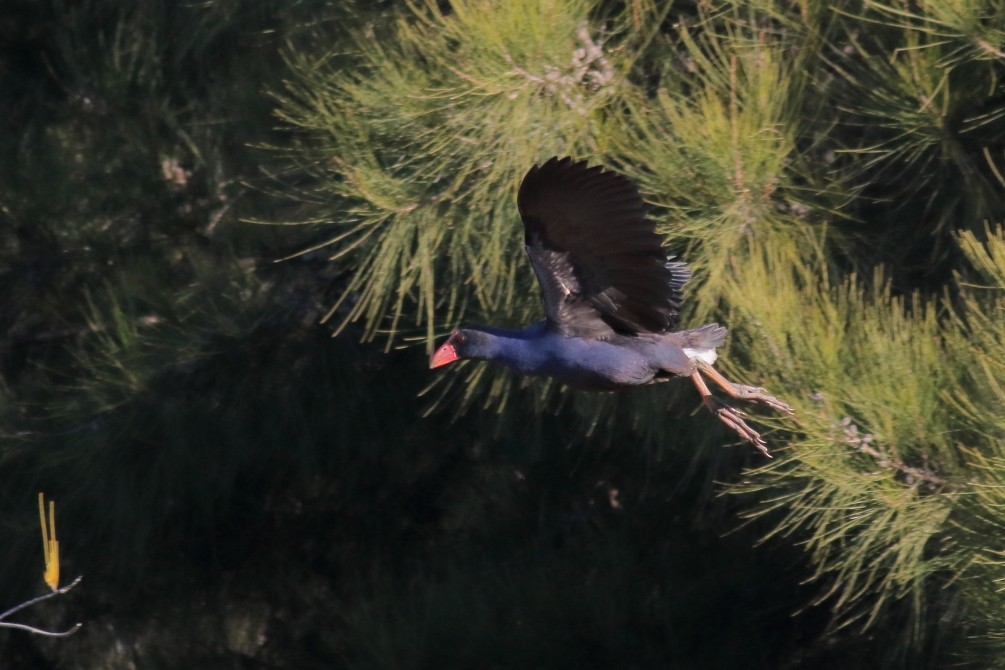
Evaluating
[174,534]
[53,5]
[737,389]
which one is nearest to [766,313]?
[737,389]

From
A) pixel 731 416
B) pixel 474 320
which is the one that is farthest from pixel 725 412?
pixel 474 320

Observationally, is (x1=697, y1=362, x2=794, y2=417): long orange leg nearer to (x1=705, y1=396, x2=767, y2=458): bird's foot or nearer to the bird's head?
(x1=705, y1=396, x2=767, y2=458): bird's foot

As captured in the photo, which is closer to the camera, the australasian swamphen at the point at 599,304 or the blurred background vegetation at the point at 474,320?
the australasian swamphen at the point at 599,304

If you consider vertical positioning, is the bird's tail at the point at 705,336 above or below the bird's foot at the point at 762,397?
above

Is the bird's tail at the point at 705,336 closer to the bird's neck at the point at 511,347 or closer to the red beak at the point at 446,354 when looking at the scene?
the bird's neck at the point at 511,347

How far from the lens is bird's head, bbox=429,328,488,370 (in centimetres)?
224

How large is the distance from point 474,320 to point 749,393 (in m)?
0.70

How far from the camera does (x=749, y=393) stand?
2242mm

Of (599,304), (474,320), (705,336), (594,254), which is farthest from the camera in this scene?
(474,320)

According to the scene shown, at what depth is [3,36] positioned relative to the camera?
137 inches

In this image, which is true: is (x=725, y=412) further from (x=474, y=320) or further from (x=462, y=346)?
(x=474, y=320)

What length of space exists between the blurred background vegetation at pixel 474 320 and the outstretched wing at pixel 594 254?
8.7 inches

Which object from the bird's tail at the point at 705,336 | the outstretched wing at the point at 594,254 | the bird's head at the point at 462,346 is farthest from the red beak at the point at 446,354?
the bird's tail at the point at 705,336

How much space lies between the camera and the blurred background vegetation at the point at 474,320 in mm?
2336
